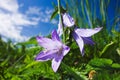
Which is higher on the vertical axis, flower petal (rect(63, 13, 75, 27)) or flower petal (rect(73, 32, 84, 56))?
flower petal (rect(63, 13, 75, 27))

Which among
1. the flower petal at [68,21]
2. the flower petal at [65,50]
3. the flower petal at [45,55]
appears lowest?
the flower petal at [45,55]

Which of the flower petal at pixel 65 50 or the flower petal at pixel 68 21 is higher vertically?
the flower petal at pixel 68 21

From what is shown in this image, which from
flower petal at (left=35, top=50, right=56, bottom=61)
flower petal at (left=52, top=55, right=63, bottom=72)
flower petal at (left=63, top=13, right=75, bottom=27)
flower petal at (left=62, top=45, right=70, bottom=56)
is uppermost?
flower petal at (left=63, top=13, right=75, bottom=27)

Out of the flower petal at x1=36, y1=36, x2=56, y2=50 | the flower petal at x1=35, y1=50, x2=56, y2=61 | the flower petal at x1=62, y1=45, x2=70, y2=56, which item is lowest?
the flower petal at x1=35, y1=50, x2=56, y2=61

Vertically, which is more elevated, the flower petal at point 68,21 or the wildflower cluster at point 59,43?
the flower petal at point 68,21

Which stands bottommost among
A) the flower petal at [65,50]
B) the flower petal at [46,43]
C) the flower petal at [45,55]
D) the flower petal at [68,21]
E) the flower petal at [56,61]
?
the flower petal at [56,61]

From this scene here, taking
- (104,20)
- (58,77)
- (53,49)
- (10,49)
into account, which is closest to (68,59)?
(58,77)

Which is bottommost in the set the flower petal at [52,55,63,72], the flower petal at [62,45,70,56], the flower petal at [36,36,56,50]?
the flower petal at [52,55,63,72]

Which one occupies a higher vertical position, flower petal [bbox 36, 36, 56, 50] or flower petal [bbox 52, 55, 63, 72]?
flower petal [bbox 36, 36, 56, 50]

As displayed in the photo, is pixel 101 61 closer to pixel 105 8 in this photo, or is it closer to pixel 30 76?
pixel 30 76
